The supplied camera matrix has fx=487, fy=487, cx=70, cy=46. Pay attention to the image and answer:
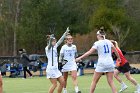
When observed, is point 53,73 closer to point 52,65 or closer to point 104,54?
point 52,65

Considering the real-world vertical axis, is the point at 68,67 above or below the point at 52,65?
below

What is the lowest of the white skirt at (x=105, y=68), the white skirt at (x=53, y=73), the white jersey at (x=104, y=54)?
the white skirt at (x=53, y=73)

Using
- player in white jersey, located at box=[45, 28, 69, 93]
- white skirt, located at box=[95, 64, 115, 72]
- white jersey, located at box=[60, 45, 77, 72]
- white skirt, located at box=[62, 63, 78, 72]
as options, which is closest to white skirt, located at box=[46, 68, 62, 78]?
player in white jersey, located at box=[45, 28, 69, 93]

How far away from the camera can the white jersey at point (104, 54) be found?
44.8ft

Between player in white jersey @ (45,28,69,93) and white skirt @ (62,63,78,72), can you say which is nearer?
player in white jersey @ (45,28,69,93)

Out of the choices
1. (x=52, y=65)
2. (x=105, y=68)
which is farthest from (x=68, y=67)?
(x=105, y=68)

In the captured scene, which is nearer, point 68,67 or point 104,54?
point 104,54

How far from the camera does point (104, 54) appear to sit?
13.7 metres

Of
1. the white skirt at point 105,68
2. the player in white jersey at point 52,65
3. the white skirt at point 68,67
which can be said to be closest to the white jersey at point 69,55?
the white skirt at point 68,67

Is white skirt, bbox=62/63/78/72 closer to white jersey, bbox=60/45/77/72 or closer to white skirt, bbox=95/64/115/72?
white jersey, bbox=60/45/77/72

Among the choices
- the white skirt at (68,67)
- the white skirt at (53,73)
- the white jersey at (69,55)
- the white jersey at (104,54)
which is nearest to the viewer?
the white jersey at (104,54)

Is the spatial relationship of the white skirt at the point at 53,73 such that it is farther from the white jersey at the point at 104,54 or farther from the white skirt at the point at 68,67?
the white skirt at the point at 68,67

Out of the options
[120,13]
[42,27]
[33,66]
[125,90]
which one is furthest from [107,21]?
[125,90]

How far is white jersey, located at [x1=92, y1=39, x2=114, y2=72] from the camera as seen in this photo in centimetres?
1366
